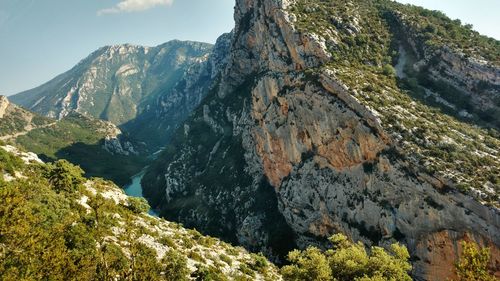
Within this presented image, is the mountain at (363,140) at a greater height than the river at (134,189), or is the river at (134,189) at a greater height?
the mountain at (363,140)

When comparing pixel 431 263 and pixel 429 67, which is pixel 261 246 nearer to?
pixel 431 263

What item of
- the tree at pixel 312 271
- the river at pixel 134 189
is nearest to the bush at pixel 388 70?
the tree at pixel 312 271

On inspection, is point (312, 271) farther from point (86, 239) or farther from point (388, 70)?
point (388, 70)

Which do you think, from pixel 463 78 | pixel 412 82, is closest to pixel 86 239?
pixel 412 82

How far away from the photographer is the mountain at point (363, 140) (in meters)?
54.0

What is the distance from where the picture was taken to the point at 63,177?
48844 mm

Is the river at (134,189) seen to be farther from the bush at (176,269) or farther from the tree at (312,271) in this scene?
the tree at (312,271)

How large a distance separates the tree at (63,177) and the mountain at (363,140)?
→ 144 feet

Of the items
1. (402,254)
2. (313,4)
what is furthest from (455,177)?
(313,4)

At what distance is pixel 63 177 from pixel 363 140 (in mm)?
46633

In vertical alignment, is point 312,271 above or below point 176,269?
below

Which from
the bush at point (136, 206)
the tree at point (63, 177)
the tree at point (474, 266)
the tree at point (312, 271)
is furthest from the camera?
the bush at point (136, 206)

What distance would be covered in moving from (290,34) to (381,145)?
126 ft

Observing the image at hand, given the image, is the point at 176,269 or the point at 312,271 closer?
the point at 176,269
